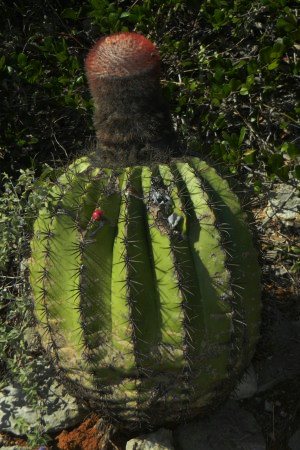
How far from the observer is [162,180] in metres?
1.77

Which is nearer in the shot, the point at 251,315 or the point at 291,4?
the point at 251,315

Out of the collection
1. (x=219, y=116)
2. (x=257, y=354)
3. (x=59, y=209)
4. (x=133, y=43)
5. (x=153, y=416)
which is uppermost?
(x=133, y=43)

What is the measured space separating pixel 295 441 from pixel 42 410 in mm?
923

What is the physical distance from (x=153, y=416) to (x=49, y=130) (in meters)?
1.61

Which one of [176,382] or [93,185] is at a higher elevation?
[93,185]

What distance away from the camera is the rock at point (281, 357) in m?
2.38

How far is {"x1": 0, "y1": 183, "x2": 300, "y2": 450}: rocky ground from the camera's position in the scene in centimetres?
218

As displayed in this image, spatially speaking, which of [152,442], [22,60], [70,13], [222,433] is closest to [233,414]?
[222,433]

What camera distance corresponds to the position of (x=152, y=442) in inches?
82.1

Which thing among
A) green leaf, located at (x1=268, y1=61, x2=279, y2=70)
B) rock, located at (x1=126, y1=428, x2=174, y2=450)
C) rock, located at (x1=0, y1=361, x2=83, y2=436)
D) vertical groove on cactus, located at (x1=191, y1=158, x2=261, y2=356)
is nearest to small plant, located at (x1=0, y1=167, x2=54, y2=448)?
rock, located at (x1=0, y1=361, x2=83, y2=436)

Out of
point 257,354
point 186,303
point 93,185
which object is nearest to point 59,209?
point 93,185

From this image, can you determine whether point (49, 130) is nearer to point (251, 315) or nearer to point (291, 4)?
point (291, 4)

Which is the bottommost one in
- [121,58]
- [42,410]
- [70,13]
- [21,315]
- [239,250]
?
[42,410]

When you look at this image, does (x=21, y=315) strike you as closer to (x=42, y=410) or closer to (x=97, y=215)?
(x=42, y=410)
